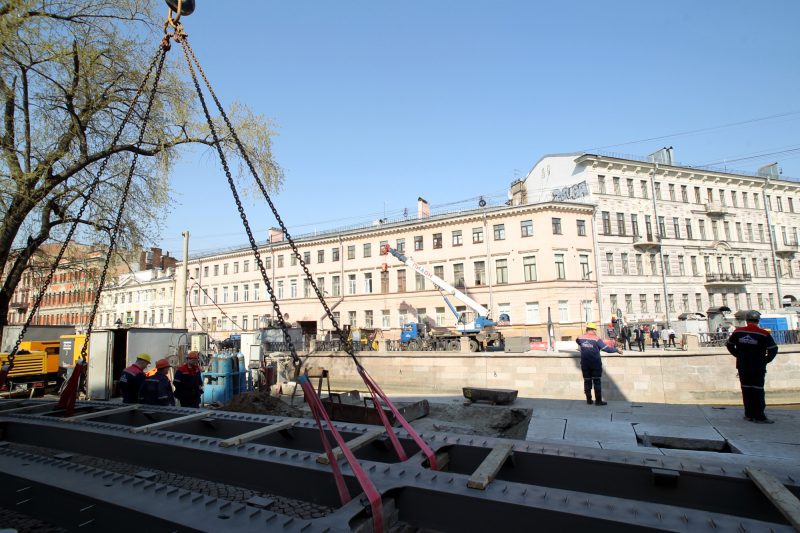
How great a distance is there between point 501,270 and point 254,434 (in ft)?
116

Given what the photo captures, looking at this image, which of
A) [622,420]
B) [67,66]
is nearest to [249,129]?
[67,66]

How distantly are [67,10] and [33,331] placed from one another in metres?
17.1

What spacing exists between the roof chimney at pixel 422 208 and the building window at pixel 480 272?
24.5ft

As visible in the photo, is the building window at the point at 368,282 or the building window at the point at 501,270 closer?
the building window at the point at 501,270

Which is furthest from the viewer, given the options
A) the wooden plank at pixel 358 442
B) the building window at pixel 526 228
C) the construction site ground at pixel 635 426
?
the building window at pixel 526 228

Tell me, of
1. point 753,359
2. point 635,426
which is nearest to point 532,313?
point 753,359

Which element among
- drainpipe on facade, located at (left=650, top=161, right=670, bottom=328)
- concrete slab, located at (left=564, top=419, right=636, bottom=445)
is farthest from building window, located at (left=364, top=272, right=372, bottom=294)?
concrete slab, located at (left=564, top=419, right=636, bottom=445)

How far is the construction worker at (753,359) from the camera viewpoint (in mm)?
6789

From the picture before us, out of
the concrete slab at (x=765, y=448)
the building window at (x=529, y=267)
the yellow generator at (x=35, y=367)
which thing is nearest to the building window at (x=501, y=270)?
the building window at (x=529, y=267)

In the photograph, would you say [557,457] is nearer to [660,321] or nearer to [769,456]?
[769,456]

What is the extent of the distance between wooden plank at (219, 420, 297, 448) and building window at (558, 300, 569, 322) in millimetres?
33708

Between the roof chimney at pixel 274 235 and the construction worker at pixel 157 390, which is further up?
the roof chimney at pixel 274 235

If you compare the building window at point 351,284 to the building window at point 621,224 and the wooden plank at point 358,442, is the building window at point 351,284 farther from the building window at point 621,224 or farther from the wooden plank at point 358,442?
the wooden plank at point 358,442

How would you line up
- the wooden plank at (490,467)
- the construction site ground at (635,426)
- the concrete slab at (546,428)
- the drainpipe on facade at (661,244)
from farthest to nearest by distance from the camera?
the drainpipe on facade at (661,244) < the concrete slab at (546,428) < the construction site ground at (635,426) < the wooden plank at (490,467)
